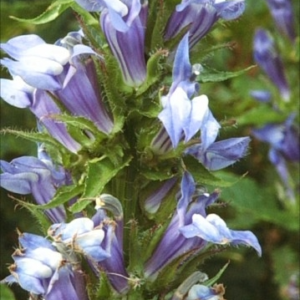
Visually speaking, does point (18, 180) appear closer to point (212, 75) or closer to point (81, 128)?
point (81, 128)

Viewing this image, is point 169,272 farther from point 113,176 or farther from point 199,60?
point 199,60

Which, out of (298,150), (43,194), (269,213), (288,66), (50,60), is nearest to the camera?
(50,60)

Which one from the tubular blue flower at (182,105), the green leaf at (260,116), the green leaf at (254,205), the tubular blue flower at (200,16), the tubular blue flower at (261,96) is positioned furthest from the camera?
the tubular blue flower at (261,96)

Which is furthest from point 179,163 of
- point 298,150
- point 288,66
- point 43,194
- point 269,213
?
point 288,66

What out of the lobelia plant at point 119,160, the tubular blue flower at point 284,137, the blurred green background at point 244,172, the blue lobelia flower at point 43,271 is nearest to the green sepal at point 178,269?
the lobelia plant at point 119,160

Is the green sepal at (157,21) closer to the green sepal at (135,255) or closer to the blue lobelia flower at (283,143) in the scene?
the green sepal at (135,255)

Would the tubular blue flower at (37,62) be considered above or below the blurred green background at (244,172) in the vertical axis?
above

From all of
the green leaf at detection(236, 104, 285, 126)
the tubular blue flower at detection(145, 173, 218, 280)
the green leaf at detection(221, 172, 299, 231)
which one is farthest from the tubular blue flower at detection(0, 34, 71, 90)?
the green leaf at detection(236, 104, 285, 126)
